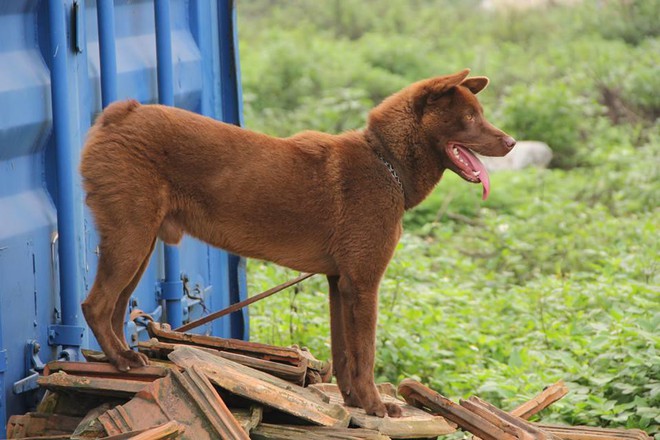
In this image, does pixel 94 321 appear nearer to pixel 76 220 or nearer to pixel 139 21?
pixel 76 220

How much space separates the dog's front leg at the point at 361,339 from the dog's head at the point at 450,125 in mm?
642

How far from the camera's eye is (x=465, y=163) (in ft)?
15.6

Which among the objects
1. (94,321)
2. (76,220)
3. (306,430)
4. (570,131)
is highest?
(76,220)

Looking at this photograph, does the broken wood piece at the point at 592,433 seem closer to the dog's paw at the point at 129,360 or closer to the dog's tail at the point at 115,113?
the dog's paw at the point at 129,360

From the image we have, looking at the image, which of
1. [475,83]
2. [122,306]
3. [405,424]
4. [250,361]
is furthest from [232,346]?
[475,83]

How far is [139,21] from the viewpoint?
17.1 ft

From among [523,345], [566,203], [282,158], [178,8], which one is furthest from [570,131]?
[282,158]

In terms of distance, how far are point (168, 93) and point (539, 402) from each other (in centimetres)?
228

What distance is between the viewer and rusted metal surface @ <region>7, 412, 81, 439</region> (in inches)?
149

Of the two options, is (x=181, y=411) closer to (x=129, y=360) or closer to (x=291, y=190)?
(x=129, y=360)

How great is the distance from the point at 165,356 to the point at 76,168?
837mm

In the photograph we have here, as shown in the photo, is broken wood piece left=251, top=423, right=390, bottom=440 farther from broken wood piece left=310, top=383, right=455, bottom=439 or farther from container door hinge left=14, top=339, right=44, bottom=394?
container door hinge left=14, top=339, right=44, bottom=394

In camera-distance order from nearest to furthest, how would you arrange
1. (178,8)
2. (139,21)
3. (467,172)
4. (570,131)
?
(467,172) < (139,21) < (178,8) < (570,131)

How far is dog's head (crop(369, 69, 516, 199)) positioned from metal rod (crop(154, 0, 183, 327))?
102 cm
